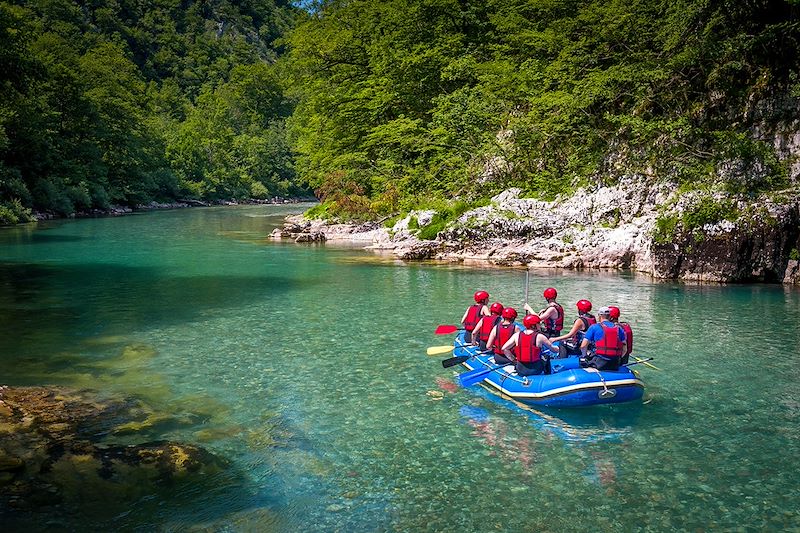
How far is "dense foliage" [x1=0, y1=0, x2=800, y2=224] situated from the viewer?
2319 cm

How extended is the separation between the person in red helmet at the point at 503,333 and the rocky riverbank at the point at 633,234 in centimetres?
1352

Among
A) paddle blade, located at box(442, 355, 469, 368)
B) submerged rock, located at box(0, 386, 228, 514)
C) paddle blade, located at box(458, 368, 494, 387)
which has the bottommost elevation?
submerged rock, located at box(0, 386, 228, 514)

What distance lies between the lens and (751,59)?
23.5 meters

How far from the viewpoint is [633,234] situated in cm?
2447

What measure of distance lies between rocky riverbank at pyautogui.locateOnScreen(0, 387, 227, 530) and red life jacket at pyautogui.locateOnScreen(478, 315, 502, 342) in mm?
5388

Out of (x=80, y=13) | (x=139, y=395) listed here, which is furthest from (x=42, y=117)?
(x=80, y=13)

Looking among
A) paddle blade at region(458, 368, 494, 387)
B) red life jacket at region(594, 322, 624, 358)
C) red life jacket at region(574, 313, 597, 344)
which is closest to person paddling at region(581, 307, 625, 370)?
red life jacket at region(594, 322, 624, 358)

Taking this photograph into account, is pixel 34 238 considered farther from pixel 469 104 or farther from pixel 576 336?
pixel 576 336

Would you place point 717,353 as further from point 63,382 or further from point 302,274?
point 302,274

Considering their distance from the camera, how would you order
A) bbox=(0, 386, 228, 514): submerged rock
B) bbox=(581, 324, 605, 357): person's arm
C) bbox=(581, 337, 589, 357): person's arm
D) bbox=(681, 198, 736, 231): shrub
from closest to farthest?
bbox=(0, 386, 228, 514): submerged rock
bbox=(581, 324, 605, 357): person's arm
bbox=(581, 337, 589, 357): person's arm
bbox=(681, 198, 736, 231): shrub

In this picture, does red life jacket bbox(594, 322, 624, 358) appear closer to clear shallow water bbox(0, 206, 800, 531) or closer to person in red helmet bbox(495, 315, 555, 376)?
person in red helmet bbox(495, 315, 555, 376)

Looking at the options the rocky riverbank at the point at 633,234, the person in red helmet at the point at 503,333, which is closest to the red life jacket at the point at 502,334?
the person in red helmet at the point at 503,333

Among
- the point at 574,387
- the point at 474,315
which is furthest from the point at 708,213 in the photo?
the point at 574,387

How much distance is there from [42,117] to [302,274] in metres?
38.5
